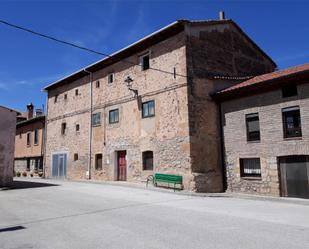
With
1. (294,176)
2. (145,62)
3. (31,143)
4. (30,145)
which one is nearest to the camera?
(294,176)

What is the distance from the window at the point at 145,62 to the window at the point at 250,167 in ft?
26.4

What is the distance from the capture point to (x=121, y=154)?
807 inches

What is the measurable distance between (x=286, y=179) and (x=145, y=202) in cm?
676

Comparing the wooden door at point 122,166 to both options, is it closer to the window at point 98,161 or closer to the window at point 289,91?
the window at point 98,161

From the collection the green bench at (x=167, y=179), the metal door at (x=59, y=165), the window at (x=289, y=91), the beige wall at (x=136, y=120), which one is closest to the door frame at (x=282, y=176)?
the window at (x=289, y=91)

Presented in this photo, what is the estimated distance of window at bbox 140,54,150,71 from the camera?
19266mm

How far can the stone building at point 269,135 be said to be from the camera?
13.5 metres

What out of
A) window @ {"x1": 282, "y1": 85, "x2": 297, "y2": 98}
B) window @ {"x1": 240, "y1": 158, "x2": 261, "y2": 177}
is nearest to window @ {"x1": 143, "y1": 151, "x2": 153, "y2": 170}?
window @ {"x1": 240, "y1": 158, "x2": 261, "y2": 177}

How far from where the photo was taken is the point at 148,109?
18.7 meters

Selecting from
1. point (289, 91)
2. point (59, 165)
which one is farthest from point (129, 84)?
point (59, 165)

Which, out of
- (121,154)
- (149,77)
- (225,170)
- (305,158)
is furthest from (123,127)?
(305,158)

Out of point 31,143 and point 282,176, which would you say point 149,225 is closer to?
point 282,176

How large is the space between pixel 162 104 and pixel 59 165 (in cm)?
1264

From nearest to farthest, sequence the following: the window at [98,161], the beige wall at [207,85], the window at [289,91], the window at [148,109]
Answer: the window at [289,91]
the beige wall at [207,85]
the window at [148,109]
the window at [98,161]
